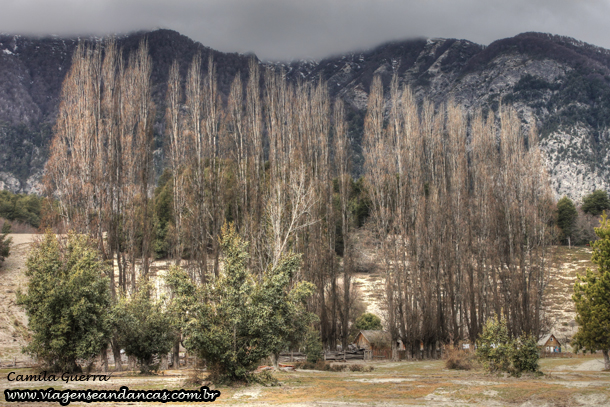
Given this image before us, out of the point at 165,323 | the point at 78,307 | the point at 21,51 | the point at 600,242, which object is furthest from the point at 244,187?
the point at 21,51

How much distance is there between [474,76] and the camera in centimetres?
13938

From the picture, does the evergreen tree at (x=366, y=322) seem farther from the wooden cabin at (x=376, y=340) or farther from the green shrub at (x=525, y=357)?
the green shrub at (x=525, y=357)

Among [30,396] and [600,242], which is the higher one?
[600,242]

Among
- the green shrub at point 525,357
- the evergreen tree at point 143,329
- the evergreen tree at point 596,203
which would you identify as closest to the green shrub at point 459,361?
the green shrub at point 525,357

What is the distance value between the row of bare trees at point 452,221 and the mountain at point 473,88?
6404 cm

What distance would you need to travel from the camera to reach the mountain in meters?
102

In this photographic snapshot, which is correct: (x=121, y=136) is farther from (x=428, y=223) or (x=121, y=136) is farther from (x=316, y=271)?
(x=428, y=223)

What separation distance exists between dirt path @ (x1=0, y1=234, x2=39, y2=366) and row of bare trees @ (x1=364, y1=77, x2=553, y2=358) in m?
23.8

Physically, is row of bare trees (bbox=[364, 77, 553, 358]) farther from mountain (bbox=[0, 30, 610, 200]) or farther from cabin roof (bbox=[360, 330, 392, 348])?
mountain (bbox=[0, 30, 610, 200])

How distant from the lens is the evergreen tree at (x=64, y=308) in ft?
54.7

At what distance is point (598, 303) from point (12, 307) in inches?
1550

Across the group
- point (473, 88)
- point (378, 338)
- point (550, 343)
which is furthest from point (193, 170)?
point (473, 88)

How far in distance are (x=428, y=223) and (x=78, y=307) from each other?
91.4ft

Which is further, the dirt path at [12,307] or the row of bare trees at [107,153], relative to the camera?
the dirt path at [12,307]
